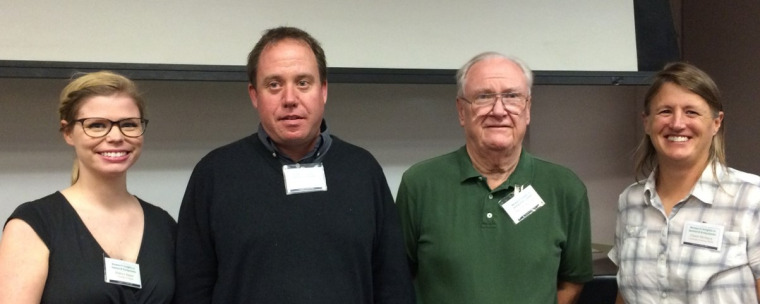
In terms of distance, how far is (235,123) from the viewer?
2.65 meters

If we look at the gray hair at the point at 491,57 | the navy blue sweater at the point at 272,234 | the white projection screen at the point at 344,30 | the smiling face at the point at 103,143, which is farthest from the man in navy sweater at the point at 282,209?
the white projection screen at the point at 344,30

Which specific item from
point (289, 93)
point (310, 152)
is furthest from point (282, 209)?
point (289, 93)

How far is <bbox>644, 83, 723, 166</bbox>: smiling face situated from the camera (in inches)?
71.3

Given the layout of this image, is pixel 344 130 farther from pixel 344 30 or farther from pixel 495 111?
pixel 495 111

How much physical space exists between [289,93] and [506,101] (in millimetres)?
A: 652

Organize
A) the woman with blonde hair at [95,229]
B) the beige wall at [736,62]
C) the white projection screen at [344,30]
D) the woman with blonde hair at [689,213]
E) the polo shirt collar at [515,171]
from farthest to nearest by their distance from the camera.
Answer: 1. the beige wall at [736,62]
2. the white projection screen at [344,30]
3. the polo shirt collar at [515,171]
4. the woman with blonde hair at [689,213]
5. the woman with blonde hair at [95,229]

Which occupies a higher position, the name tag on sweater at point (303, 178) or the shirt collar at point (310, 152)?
the shirt collar at point (310, 152)

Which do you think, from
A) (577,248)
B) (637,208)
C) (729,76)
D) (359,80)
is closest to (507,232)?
(577,248)

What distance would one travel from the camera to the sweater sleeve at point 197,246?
5.36ft

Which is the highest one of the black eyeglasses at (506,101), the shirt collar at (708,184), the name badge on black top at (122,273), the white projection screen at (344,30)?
the white projection screen at (344,30)

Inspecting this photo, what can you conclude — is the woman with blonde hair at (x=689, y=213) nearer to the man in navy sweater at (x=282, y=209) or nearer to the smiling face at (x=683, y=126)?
the smiling face at (x=683, y=126)

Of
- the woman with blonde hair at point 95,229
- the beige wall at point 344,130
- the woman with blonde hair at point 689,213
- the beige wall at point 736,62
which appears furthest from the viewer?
the beige wall at point 736,62

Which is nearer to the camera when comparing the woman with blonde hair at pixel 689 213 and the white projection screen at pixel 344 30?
the woman with blonde hair at pixel 689 213

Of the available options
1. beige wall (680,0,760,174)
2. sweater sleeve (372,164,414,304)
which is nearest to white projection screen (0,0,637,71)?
sweater sleeve (372,164,414,304)
